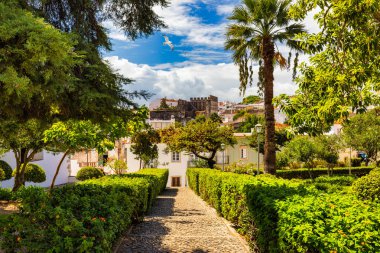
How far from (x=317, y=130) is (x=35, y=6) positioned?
691 cm

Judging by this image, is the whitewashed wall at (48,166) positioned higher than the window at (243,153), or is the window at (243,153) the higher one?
the window at (243,153)

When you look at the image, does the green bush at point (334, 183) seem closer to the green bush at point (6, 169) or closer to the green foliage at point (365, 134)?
the green foliage at point (365, 134)

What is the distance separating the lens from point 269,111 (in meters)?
17.6

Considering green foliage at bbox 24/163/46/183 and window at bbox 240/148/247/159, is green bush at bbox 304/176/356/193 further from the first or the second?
window at bbox 240/148/247/159

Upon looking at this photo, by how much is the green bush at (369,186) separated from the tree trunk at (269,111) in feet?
25.7

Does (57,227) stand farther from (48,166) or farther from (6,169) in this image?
(48,166)

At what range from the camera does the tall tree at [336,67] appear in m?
8.09

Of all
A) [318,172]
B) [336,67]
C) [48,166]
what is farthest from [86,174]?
[336,67]

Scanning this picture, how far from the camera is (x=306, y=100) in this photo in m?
9.91

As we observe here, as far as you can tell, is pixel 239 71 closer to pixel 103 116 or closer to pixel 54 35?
pixel 103 116

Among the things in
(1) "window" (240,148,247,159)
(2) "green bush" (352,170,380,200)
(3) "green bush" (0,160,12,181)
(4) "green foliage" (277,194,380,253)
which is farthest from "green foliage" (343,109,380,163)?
(4) "green foliage" (277,194,380,253)

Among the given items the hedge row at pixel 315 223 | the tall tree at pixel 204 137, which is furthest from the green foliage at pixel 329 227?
the tall tree at pixel 204 137

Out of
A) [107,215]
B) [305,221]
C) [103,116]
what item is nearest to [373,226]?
[305,221]

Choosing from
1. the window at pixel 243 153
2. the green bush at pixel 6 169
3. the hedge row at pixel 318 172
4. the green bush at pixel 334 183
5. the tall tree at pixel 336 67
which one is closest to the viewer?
the tall tree at pixel 336 67
